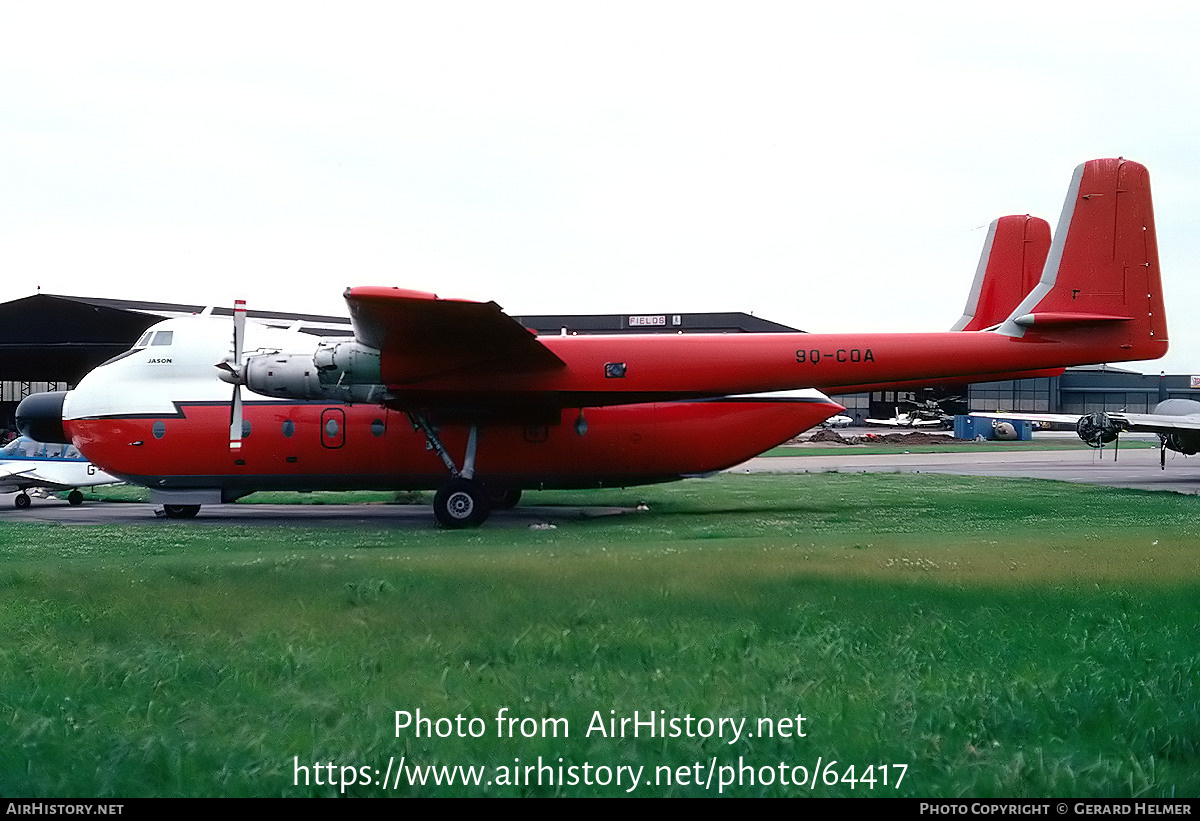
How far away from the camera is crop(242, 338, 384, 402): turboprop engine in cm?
1738

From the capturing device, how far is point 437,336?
653 inches

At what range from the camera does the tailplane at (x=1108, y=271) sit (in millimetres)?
17422

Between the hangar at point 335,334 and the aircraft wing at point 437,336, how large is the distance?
237 centimetres

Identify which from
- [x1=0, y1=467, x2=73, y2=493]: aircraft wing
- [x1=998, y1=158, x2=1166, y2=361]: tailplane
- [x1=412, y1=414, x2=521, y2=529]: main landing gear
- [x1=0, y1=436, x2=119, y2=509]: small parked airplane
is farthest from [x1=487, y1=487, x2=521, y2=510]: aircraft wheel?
[x1=0, y1=467, x2=73, y2=493]: aircraft wing

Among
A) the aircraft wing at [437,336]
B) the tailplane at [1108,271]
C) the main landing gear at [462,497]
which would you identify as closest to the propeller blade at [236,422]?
the aircraft wing at [437,336]

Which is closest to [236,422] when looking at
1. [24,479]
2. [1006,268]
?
[24,479]

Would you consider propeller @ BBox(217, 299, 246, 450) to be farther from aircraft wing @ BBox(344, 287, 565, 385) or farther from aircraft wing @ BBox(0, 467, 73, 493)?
aircraft wing @ BBox(0, 467, 73, 493)

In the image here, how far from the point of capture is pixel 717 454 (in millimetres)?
19453

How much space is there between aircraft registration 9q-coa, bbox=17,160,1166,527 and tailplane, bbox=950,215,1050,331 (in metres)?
3.23

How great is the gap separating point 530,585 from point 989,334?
500 inches

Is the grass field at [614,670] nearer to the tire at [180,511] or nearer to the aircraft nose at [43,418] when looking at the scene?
the tire at [180,511]

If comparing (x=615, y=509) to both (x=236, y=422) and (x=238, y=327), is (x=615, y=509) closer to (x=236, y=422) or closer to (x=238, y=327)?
(x=236, y=422)

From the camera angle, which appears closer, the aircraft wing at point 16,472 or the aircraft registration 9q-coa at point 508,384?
the aircraft registration 9q-coa at point 508,384

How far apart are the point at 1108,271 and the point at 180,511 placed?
18.6 meters
